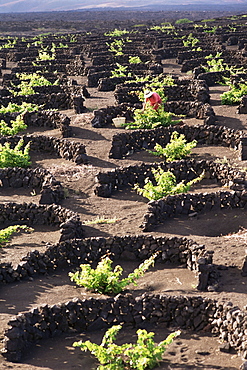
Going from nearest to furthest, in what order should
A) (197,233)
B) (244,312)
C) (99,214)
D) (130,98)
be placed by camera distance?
1. (244,312)
2. (197,233)
3. (99,214)
4. (130,98)

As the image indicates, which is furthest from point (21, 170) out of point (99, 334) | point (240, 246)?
point (99, 334)

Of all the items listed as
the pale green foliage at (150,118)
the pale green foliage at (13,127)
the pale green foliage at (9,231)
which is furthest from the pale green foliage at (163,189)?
the pale green foliage at (13,127)

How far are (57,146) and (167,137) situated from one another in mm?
3407

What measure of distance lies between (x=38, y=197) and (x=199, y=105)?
9111mm

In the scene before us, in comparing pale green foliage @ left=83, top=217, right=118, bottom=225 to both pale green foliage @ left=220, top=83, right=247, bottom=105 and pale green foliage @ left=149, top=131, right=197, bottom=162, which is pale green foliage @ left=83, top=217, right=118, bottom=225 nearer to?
pale green foliage @ left=149, top=131, right=197, bottom=162

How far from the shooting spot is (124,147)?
19672mm

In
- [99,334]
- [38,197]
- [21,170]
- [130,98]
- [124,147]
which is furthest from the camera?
[130,98]

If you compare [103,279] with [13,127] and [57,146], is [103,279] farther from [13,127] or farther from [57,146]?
[13,127]

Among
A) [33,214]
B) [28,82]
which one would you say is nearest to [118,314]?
[33,214]

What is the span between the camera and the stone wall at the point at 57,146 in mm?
18984

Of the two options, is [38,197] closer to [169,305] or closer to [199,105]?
[169,305]

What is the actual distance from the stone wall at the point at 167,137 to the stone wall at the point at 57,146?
3.26ft

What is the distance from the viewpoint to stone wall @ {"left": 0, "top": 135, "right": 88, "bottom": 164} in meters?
19.0

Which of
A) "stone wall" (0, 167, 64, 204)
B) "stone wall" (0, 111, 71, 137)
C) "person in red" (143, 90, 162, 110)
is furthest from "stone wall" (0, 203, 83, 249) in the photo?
"person in red" (143, 90, 162, 110)
